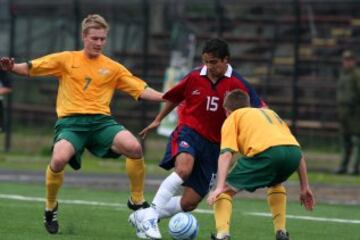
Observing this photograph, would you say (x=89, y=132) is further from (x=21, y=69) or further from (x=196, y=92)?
(x=196, y=92)

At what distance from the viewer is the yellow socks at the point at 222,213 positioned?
372 inches

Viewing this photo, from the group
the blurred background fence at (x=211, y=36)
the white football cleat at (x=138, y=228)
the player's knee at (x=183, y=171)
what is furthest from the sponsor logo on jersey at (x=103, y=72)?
the blurred background fence at (x=211, y=36)

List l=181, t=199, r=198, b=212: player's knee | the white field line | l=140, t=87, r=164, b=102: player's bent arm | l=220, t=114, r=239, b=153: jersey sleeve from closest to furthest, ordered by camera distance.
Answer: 1. l=220, t=114, r=239, b=153: jersey sleeve
2. l=181, t=199, r=198, b=212: player's knee
3. l=140, t=87, r=164, b=102: player's bent arm
4. the white field line

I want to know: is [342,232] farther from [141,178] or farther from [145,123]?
[145,123]

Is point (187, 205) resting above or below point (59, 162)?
below

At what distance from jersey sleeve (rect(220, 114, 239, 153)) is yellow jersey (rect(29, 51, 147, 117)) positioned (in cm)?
177

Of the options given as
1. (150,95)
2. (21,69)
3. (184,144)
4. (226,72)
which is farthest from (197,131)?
(21,69)

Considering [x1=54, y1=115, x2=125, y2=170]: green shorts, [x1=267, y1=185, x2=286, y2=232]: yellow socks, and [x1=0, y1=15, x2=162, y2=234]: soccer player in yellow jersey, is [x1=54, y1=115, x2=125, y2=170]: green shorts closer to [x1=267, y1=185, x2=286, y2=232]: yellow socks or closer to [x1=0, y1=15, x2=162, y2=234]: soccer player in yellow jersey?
[x1=0, y1=15, x2=162, y2=234]: soccer player in yellow jersey

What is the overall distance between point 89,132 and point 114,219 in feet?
6.04

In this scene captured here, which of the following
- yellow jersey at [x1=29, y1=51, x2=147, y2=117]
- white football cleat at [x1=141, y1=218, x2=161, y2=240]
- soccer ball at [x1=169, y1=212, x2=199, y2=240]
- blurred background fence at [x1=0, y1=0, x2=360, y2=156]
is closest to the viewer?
white football cleat at [x1=141, y1=218, x2=161, y2=240]

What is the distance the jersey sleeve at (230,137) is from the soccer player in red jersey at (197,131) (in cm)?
99

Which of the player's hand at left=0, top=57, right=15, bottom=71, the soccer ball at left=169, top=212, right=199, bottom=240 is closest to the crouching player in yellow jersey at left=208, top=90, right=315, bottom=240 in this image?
the soccer ball at left=169, top=212, right=199, bottom=240

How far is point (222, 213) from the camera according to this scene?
950cm

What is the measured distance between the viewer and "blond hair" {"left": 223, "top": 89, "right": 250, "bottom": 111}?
9.58 metres
